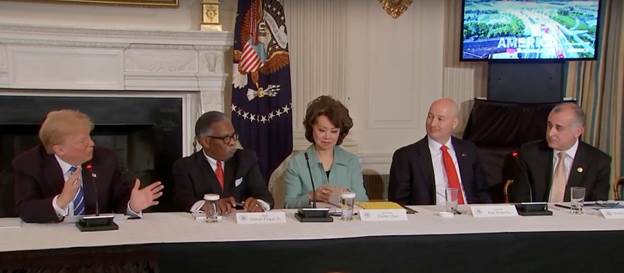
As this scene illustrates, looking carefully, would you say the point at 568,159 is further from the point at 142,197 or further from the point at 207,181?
the point at 142,197

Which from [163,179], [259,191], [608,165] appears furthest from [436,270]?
[163,179]

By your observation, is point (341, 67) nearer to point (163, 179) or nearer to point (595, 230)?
point (163, 179)

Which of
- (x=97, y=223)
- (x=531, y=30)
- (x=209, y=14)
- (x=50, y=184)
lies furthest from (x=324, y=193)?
(x=531, y=30)

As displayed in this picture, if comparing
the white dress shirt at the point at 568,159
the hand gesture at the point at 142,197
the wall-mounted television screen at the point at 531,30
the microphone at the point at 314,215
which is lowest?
the microphone at the point at 314,215

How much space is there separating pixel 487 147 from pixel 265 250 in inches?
105

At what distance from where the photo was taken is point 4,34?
151 inches

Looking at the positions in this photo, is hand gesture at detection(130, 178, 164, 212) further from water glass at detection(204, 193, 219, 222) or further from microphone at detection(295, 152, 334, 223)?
microphone at detection(295, 152, 334, 223)

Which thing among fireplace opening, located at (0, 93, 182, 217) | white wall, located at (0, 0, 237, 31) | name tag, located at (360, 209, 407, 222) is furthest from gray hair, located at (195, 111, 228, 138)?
white wall, located at (0, 0, 237, 31)

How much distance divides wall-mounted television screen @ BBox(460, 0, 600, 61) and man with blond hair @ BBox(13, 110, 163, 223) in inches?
110

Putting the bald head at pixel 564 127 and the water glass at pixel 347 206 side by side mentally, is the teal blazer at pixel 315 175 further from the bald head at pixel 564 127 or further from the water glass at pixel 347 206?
the bald head at pixel 564 127

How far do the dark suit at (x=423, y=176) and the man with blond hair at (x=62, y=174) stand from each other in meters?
1.23

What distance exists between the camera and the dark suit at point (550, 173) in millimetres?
2893

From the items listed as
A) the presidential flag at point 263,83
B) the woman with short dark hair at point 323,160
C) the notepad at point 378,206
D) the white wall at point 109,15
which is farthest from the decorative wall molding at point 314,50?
the notepad at point 378,206

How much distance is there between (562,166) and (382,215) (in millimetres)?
1051
